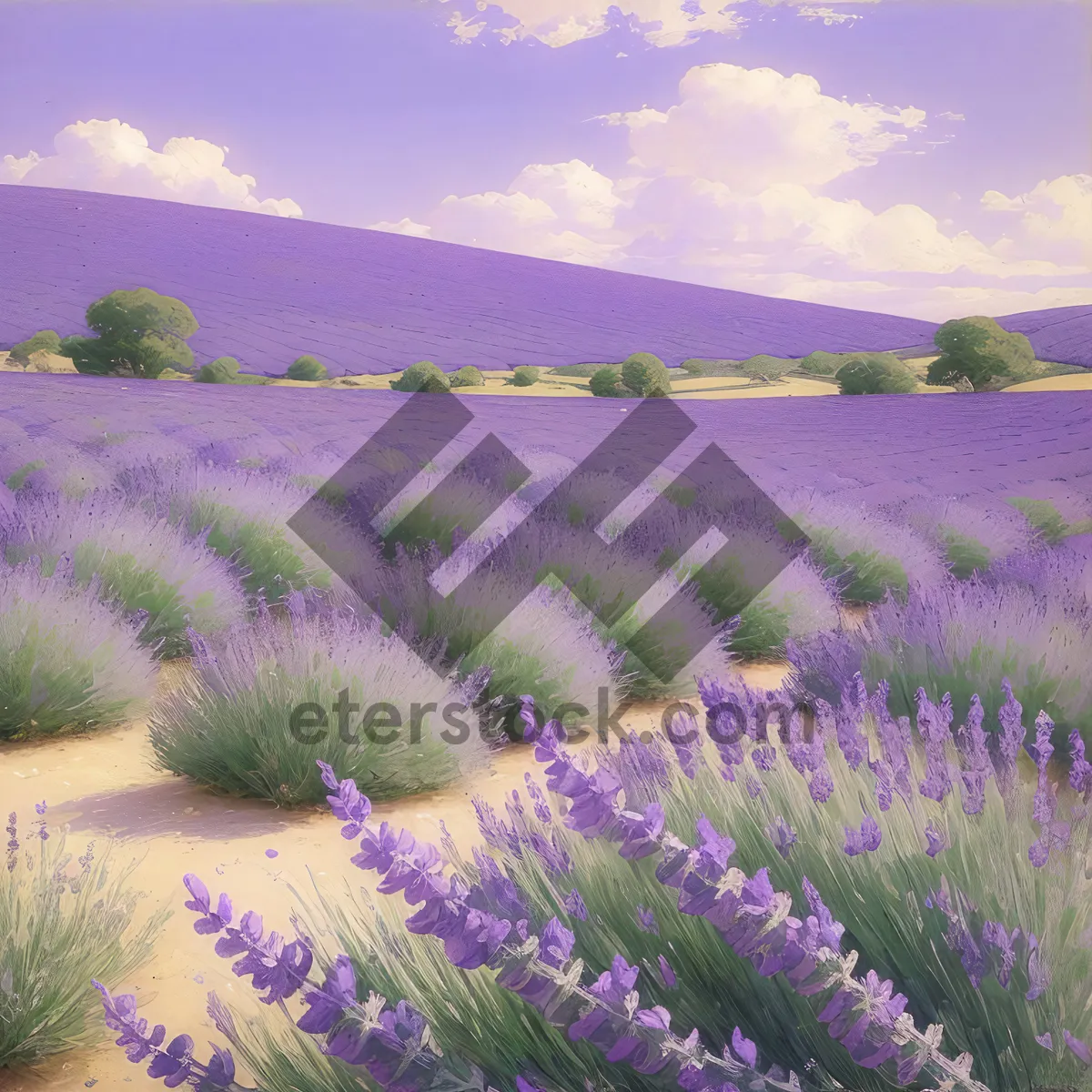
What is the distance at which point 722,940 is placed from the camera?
4.36ft

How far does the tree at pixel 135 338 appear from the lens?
7.99m

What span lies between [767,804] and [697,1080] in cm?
91

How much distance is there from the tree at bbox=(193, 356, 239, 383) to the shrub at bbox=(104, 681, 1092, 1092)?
7248mm

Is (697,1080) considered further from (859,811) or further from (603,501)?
(603,501)

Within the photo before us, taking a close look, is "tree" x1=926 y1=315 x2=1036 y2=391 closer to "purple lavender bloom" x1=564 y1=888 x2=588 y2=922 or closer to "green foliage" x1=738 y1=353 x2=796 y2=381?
"green foliage" x1=738 y1=353 x2=796 y2=381

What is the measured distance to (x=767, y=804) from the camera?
178 centimetres

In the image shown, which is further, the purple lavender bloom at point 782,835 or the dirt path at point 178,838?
the dirt path at point 178,838

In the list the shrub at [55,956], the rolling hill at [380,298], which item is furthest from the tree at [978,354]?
the shrub at [55,956]

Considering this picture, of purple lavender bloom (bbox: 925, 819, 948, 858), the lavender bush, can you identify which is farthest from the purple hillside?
purple lavender bloom (bbox: 925, 819, 948, 858)

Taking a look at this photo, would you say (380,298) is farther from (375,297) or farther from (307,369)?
(307,369)

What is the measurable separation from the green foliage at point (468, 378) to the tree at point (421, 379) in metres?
0.09

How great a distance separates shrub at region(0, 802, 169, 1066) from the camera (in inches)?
70.8

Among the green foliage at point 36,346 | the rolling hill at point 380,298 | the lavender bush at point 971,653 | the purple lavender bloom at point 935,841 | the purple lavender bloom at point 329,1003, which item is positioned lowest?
the lavender bush at point 971,653

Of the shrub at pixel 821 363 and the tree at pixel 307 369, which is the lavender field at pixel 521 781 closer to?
the tree at pixel 307 369
